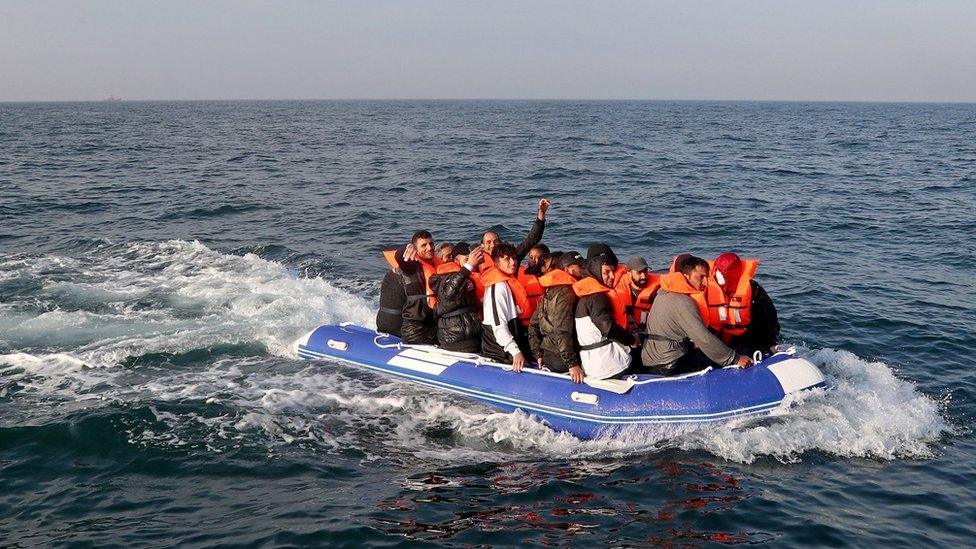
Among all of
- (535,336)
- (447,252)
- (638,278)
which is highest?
(447,252)

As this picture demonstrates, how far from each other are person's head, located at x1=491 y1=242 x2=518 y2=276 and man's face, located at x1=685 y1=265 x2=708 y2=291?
5.56 ft

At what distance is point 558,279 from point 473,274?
147 centimetres

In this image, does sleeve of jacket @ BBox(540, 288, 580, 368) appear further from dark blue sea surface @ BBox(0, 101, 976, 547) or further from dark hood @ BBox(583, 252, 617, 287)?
dark blue sea surface @ BBox(0, 101, 976, 547)

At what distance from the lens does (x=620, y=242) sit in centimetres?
1680

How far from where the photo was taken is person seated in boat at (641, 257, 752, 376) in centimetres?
752

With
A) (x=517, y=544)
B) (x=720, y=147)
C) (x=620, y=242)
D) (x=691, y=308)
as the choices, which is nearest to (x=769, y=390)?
(x=691, y=308)

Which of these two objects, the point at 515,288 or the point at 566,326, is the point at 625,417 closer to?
the point at 566,326

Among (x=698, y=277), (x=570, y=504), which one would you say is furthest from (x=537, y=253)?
(x=570, y=504)

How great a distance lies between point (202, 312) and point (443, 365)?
15.8 ft

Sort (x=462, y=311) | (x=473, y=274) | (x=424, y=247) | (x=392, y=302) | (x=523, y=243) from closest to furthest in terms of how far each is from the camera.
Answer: (x=462, y=311), (x=473, y=274), (x=424, y=247), (x=392, y=302), (x=523, y=243)

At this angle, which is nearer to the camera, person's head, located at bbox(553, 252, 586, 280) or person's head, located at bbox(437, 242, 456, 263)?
person's head, located at bbox(553, 252, 586, 280)

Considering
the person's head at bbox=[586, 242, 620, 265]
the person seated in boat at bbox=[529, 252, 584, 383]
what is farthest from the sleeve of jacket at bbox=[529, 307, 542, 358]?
the person's head at bbox=[586, 242, 620, 265]

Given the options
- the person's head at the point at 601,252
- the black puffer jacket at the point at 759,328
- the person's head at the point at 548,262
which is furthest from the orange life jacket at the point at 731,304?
the person's head at the point at 548,262

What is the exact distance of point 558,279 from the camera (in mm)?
7652
